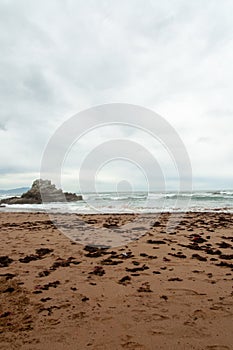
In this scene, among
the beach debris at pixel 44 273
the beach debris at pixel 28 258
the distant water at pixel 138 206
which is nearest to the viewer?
the beach debris at pixel 44 273

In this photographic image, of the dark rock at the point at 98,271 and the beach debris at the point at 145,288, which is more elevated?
the dark rock at the point at 98,271

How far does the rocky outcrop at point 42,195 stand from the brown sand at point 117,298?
27.1 metres

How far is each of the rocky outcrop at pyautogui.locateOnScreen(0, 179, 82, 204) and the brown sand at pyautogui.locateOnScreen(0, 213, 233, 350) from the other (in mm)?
27062

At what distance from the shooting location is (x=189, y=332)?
9.22 ft

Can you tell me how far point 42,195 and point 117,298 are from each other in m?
33.7

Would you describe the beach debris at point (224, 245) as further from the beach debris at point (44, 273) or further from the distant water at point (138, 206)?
the distant water at point (138, 206)

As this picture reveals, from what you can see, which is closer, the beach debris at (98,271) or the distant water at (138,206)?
the beach debris at (98,271)

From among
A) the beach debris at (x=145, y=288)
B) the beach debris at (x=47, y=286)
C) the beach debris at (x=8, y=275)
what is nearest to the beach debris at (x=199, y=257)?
the beach debris at (x=145, y=288)

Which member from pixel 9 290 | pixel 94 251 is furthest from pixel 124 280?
pixel 94 251

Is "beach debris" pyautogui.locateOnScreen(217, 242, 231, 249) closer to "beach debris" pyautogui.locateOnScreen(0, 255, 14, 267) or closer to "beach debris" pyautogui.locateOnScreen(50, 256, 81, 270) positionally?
"beach debris" pyautogui.locateOnScreen(50, 256, 81, 270)

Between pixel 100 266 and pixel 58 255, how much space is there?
1.39m

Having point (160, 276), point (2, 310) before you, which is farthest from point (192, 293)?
point (2, 310)

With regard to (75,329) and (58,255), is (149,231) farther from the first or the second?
(75,329)

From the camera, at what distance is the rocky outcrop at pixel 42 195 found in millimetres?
32344
